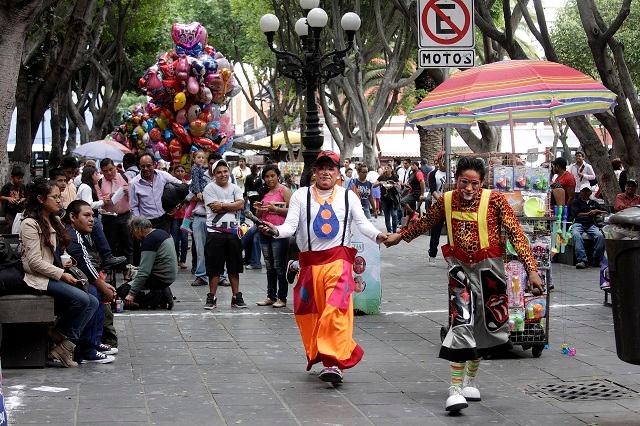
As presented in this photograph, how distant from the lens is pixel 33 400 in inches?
303

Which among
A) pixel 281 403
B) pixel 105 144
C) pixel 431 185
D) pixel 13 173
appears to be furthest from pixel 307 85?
pixel 281 403

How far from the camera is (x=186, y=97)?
2384 cm

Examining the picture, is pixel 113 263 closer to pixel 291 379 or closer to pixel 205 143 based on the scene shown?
pixel 291 379

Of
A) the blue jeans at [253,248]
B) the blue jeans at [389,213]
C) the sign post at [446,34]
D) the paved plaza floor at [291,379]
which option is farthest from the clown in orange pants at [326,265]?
the blue jeans at [389,213]

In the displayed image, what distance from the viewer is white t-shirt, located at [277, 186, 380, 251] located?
28.5 feet

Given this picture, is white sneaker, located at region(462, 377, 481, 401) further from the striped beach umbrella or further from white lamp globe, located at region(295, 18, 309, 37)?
white lamp globe, located at region(295, 18, 309, 37)

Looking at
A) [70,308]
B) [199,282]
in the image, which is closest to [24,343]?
[70,308]

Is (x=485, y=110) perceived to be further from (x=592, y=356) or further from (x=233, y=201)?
(x=233, y=201)

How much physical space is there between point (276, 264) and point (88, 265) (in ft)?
12.3

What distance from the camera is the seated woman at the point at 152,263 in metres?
12.3

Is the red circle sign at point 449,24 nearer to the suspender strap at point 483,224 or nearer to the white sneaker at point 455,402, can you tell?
the suspender strap at point 483,224

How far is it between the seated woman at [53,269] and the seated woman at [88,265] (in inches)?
8.6

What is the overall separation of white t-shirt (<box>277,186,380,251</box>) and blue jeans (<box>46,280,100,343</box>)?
5.41 feet

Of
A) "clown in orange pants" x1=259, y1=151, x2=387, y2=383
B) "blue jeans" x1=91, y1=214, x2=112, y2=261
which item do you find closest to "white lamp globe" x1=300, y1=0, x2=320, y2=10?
"blue jeans" x1=91, y1=214, x2=112, y2=261
